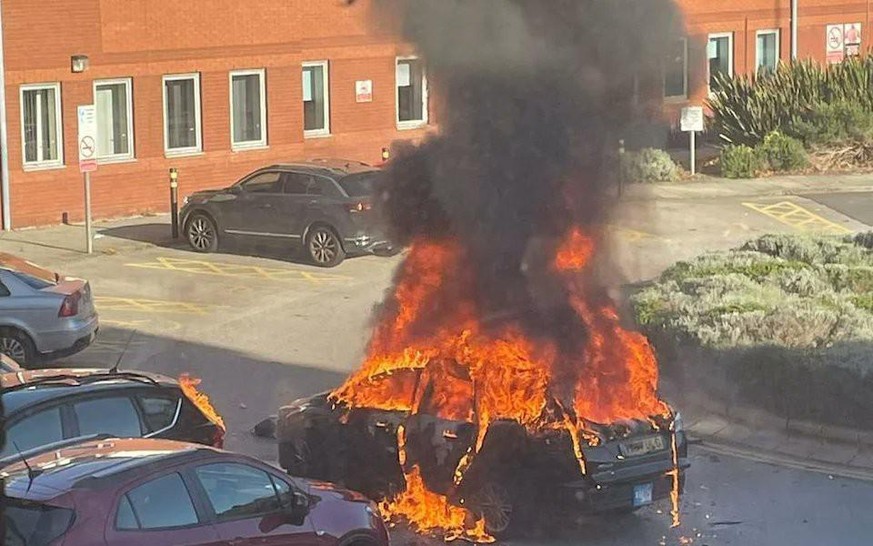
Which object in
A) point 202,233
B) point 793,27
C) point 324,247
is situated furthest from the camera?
point 793,27

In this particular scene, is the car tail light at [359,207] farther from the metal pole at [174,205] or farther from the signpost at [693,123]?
the signpost at [693,123]

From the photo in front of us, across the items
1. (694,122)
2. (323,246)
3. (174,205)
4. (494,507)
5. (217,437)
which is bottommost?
(494,507)

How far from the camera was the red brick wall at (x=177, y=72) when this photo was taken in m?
25.5

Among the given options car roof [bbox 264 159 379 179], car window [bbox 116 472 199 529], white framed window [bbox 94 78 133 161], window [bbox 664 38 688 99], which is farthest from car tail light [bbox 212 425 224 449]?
white framed window [bbox 94 78 133 161]

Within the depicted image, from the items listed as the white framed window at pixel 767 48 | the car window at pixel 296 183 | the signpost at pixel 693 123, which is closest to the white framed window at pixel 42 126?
the car window at pixel 296 183

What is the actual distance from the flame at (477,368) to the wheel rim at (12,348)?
5.24 m

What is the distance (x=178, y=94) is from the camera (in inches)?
1094

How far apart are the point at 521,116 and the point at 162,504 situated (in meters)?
5.06

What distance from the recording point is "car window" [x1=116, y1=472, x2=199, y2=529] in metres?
8.19

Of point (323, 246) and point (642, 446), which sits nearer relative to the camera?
point (642, 446)

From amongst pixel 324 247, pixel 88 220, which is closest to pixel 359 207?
pixel 324 247

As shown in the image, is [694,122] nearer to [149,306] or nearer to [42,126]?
[42,126]

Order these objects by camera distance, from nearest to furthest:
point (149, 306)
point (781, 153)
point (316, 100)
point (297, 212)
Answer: point (149, 306) → point (297, 212) → point (316, 100) → point (781, 153)

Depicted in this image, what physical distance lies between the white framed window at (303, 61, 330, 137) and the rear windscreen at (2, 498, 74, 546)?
22.6m
